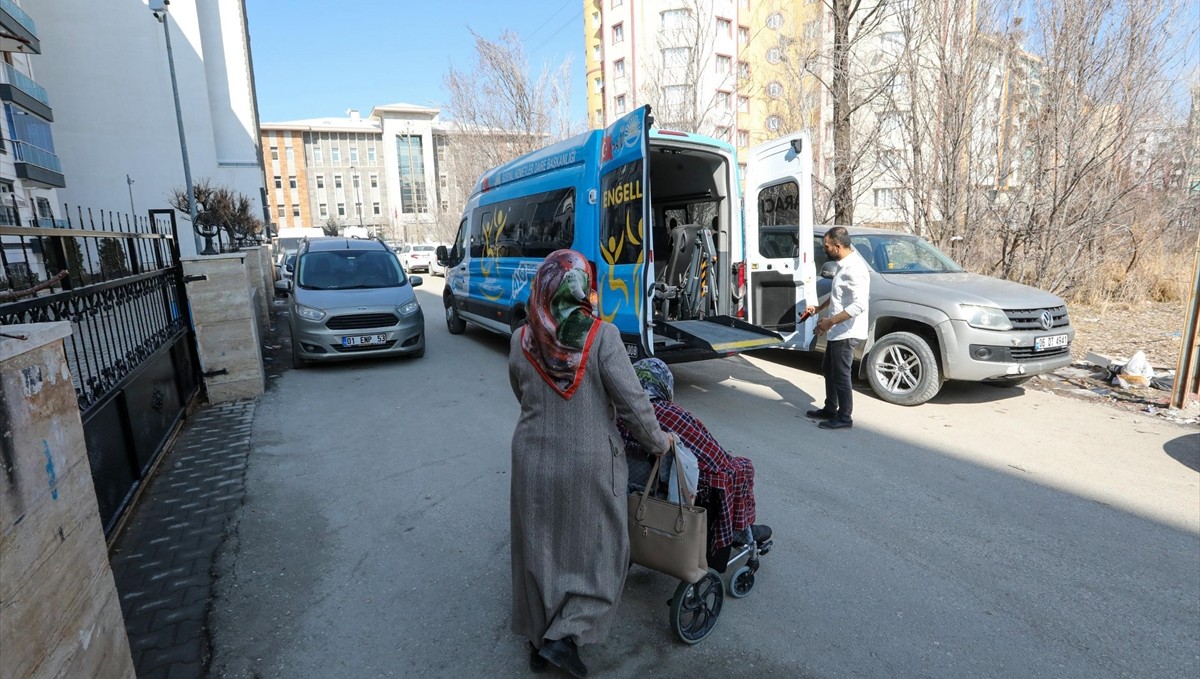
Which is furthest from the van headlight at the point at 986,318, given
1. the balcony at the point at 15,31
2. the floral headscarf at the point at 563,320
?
the balcony at the point at 15,31

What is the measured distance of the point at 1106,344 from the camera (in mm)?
8523

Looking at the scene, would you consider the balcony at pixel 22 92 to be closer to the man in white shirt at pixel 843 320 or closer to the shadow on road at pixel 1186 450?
the man in white shirt at pixel 843 320

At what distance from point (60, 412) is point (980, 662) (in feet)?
12.0

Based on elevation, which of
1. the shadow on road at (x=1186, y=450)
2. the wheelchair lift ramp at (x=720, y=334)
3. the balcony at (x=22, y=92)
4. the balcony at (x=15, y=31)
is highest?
the balcony at (x=15, y=31)

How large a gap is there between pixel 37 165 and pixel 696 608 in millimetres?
35788

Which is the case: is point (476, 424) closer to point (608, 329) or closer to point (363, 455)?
point (363, 455)

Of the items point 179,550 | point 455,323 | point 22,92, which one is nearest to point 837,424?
point 179,550

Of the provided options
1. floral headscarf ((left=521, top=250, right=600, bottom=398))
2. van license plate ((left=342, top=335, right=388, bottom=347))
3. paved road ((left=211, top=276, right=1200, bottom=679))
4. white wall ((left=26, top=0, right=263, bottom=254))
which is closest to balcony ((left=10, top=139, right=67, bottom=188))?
white wall ((left=26, top=0, right=263, bottom=254))

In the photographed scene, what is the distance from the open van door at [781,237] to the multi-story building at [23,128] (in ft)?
92.2

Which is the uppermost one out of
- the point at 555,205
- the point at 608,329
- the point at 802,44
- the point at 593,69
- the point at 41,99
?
the point at 593,69

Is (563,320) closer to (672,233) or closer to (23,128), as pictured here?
(672,233)

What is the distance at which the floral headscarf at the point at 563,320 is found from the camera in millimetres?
2178

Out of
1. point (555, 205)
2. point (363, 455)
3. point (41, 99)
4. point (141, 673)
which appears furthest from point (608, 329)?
point (41, 99)

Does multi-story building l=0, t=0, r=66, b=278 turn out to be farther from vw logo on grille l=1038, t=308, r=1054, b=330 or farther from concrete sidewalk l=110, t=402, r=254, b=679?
vw logo on grille l=1038, t=308, r=1054, b=330
